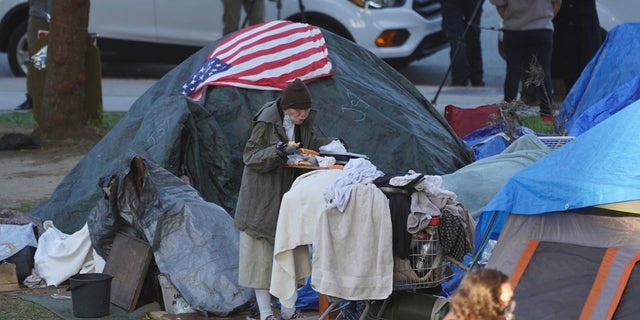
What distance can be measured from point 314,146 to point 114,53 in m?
10.2

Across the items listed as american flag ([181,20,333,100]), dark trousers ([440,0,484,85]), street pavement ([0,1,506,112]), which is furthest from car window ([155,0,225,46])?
american flag ([181,20,333,100])

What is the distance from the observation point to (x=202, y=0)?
16000 millimetres

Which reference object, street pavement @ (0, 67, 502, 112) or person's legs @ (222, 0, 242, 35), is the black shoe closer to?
street pavement @ (0, 67, 502, 112)

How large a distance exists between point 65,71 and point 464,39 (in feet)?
17.7

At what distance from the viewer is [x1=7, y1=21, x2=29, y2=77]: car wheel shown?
15.9 m

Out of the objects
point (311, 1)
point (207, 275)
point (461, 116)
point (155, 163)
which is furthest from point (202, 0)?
point (207, 275)

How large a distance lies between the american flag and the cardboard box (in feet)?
6.68

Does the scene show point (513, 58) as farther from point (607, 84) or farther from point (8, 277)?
point (8, 277)

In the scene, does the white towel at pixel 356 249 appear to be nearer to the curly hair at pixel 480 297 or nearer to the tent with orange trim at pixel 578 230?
the tent with orange trim at pixel 578 230

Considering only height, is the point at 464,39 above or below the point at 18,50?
above

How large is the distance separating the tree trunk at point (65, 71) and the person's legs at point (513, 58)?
4282 mm

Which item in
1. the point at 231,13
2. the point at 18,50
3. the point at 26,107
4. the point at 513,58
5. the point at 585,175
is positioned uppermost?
the point at 585,175

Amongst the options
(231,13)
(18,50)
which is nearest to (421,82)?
(231,13)

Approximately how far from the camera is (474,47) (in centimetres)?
1596
